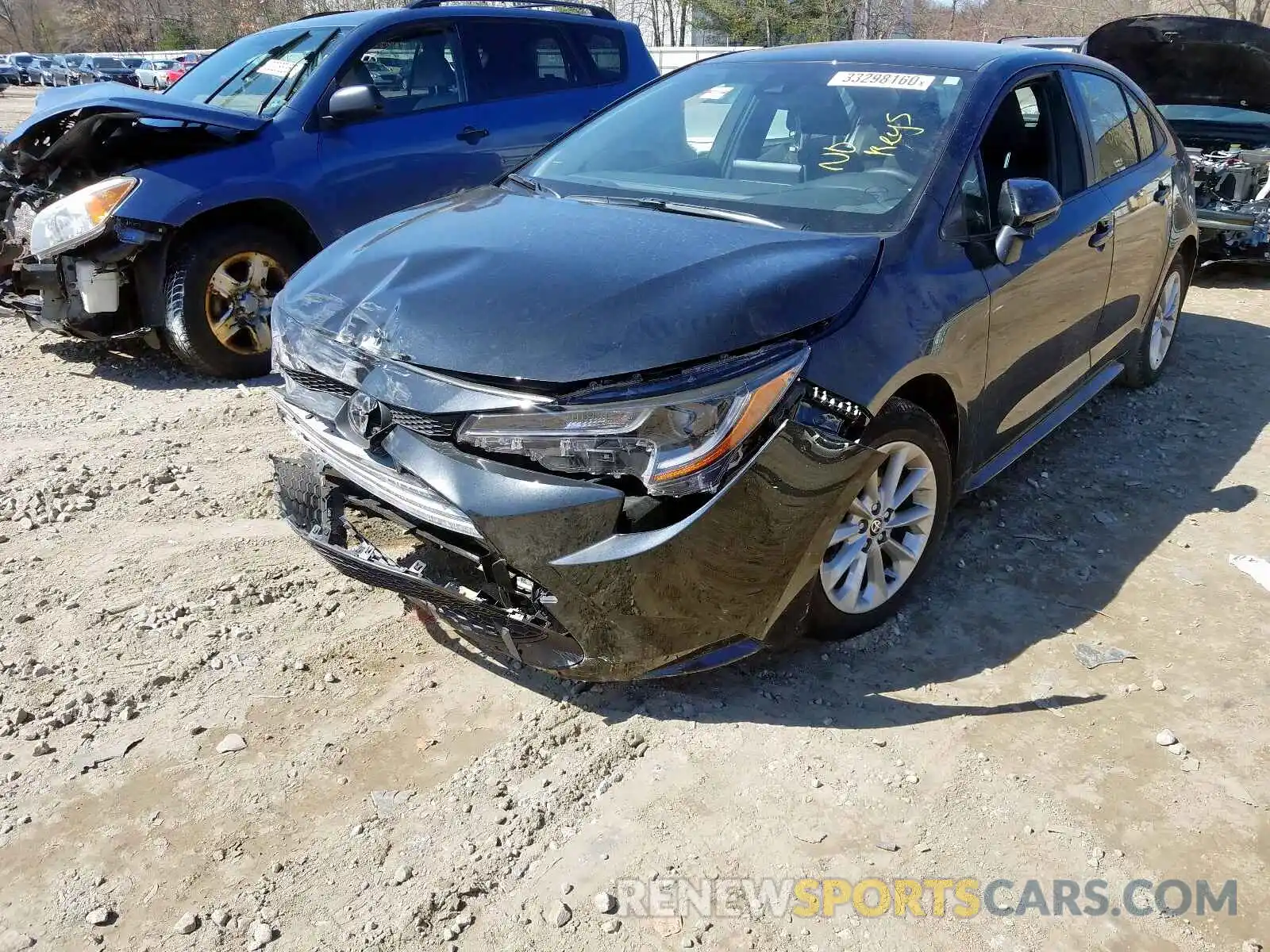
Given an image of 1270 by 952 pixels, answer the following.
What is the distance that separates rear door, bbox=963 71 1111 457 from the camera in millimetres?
3342

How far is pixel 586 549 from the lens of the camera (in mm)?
2354

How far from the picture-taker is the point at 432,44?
6.16 metres

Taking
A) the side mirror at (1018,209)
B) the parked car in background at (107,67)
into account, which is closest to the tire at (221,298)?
the side mirror at (1018,209)

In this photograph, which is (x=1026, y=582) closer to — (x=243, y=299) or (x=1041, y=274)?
(x=1041, y=274)

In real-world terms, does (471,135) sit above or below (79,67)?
below

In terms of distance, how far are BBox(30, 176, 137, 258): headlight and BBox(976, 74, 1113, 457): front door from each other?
164 inches

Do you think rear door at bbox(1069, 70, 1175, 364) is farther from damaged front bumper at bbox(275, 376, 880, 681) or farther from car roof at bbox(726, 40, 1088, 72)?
damaged front bumper at bbox(275, 376, 880, 681)

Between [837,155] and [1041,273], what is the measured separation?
0.85 meters

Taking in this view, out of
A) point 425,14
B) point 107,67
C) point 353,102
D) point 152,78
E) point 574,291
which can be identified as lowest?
point 574,291

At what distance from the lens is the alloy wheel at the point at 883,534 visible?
2900 millimetres

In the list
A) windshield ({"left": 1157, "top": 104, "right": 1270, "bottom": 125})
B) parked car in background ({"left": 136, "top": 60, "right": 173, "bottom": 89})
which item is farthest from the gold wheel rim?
parked car in background ({"left": 136, "top": 60, "right": 173, "bottom": 89})

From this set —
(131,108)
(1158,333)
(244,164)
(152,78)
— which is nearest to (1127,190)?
(1158,333)

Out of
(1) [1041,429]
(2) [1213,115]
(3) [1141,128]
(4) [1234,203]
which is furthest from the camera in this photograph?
(2) [1213,115]

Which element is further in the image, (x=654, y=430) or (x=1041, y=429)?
(x=1041, y=429)
